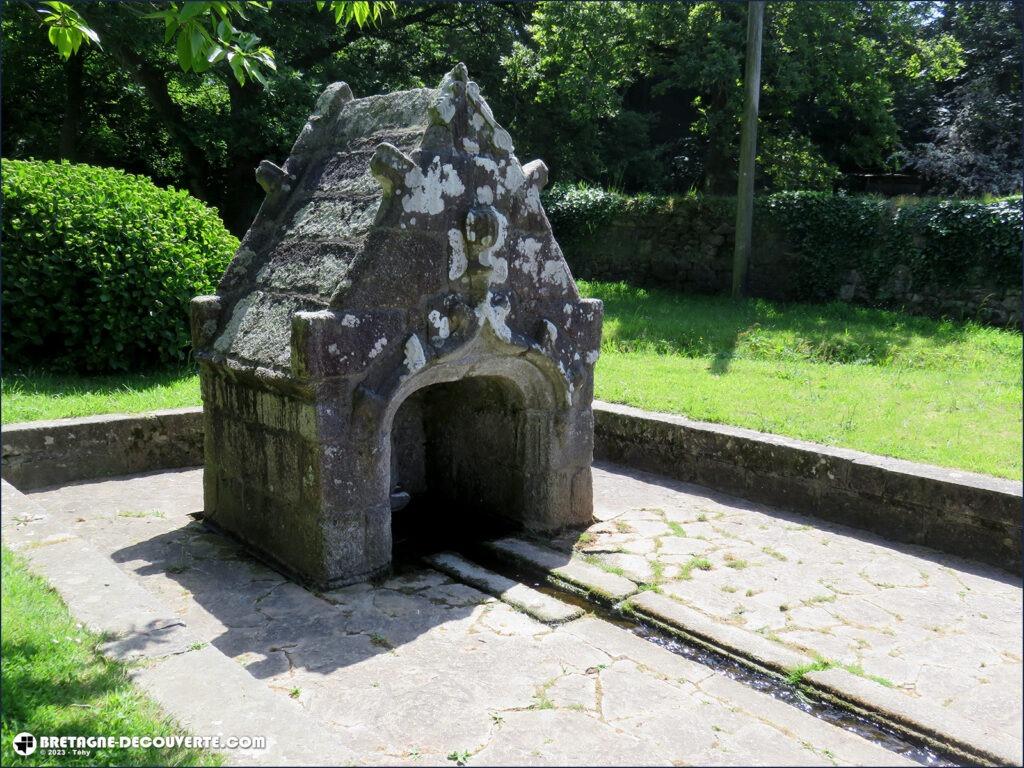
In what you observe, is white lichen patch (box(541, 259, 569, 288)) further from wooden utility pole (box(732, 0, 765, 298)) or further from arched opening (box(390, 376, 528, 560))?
wooden utility pole (box(732, 0, 765, 298))

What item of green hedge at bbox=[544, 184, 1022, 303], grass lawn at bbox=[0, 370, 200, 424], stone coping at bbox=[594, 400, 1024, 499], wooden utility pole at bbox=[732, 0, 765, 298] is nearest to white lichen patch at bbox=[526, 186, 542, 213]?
stone coping at bbox=[594, 400, 1024, 499]

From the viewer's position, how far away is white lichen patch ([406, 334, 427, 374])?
15.5ft

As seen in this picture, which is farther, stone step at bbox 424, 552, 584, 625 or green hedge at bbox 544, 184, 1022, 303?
green hedge at bbox 544, 184, 1022, 303

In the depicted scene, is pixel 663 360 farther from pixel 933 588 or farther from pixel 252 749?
pixel 252 749

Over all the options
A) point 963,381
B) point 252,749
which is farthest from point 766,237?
point 252,749

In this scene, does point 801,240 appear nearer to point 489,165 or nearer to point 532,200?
point 532,200

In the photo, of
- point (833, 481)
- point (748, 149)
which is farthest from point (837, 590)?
point (748, 149)

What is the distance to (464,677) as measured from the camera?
387 centimetres

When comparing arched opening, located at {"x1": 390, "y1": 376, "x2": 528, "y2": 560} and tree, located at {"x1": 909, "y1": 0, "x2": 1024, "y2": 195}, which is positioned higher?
tree, located at {"x1": 909, "y1": 0, "x2": 1024, "y2": 195}

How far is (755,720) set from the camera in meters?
3.60

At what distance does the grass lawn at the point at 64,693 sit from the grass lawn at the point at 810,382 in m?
2.67

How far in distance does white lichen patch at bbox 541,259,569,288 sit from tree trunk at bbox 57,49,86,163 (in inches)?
583

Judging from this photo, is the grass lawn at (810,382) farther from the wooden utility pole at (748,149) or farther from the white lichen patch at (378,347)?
the white lichen patch at (378,347)

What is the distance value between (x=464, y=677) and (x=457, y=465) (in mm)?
2631
